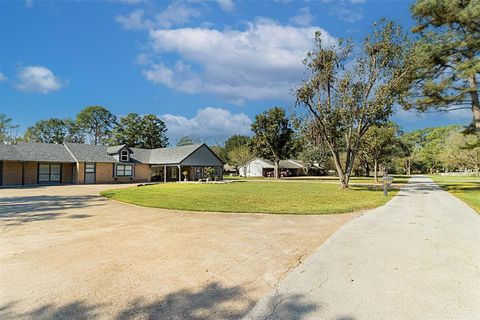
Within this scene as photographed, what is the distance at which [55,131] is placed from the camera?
59594 millimetres

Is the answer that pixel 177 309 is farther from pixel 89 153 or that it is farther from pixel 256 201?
pixel 89 153

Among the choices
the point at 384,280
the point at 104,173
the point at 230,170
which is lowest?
the point at 384,280

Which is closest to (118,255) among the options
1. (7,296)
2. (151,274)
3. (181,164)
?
(151,274)

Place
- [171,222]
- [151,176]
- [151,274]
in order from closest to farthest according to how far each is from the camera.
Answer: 1. [151,274]
2. [171,222]
3. [151,176]

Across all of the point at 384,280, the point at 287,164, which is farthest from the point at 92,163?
the point at 287,164

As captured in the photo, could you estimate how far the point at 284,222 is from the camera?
27.2 ft

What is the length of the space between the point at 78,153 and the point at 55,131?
122 ft

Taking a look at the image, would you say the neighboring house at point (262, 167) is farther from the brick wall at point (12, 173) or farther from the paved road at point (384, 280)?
the paved road at point (384, 280)

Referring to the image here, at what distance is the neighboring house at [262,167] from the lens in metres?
59.8

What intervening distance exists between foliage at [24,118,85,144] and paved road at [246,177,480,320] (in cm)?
6655

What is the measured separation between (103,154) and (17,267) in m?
30.7

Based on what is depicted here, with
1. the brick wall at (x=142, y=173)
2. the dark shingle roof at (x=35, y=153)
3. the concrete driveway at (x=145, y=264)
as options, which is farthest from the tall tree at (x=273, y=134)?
the concrete driveway at (x=145, y=264)

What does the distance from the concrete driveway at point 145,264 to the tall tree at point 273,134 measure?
118 ft

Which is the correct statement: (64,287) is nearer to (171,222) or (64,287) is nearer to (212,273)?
(212,273)
